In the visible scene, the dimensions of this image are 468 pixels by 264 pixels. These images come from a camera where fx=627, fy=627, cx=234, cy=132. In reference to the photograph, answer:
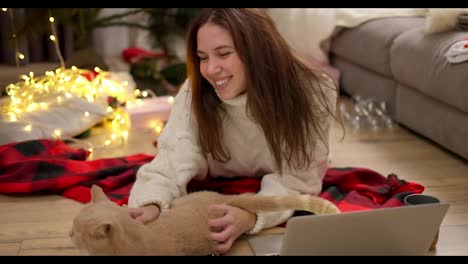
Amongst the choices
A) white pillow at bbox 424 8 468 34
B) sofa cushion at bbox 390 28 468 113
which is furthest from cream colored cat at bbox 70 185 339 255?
white pillow at bbox 424 8 468 34

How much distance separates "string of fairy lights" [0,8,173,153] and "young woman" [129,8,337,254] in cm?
67

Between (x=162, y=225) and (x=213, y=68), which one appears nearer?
(x=162, y=225)

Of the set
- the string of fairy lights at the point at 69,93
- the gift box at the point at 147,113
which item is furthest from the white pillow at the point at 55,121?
the gift box at the point at 147,113

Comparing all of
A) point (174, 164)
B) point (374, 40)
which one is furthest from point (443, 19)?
point (174, 164)

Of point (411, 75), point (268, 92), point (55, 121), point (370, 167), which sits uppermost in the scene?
point (268, 92)

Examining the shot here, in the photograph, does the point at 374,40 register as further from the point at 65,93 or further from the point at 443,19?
the point at 65,93

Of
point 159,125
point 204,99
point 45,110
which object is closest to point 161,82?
point 159,125

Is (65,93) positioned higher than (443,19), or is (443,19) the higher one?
(443,19)

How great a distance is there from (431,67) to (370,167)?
408 mm

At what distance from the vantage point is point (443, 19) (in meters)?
2.18

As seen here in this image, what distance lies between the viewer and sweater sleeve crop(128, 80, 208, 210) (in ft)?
4.96

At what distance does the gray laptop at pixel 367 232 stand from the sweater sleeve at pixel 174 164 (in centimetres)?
39

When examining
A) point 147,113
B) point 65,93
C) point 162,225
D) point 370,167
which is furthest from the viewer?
point 147,113

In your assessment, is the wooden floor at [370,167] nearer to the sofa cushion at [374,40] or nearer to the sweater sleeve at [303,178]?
the sweater sleeve at [303,178]
